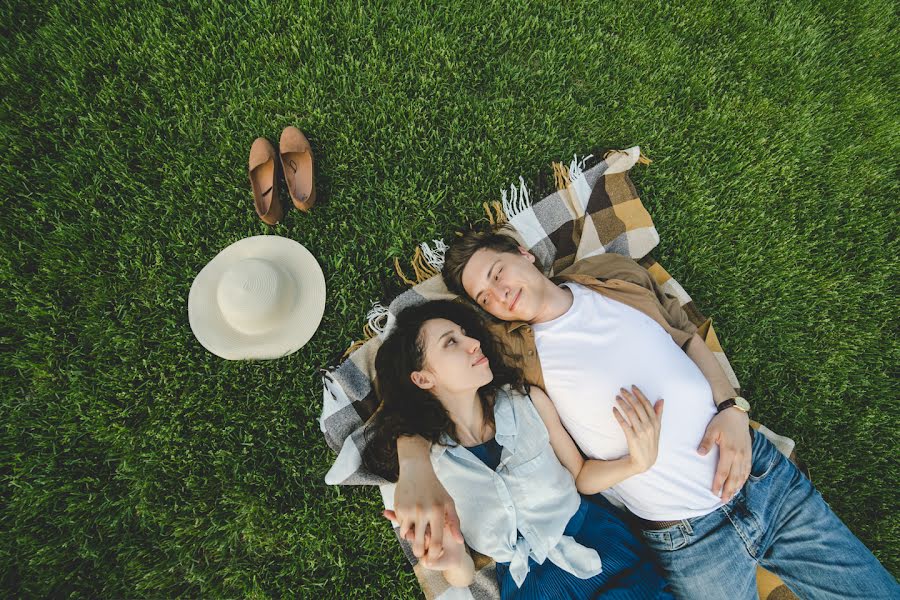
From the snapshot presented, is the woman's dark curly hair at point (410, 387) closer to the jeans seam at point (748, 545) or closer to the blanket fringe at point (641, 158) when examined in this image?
the jeans seam at point (748, 545)

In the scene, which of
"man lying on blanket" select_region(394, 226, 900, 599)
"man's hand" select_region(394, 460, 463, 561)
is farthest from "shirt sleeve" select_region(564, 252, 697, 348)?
"man's hand" select_region(394, 460, 463, 561)

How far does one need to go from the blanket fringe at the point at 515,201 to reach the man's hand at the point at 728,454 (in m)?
1.94

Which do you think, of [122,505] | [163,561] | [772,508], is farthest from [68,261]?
[772,508]

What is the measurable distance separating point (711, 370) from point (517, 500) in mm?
1488

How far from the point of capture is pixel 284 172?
3277 mm

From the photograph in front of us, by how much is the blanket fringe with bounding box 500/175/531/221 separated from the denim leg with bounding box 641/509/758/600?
2311 mm

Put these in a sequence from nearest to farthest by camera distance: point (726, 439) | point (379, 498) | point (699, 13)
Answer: point (726, 439), point (379, 498), point (699, 13)

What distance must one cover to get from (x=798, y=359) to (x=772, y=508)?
1.40 meters

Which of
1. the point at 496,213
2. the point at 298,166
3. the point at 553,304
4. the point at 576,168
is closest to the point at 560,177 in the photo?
the point at 576,168

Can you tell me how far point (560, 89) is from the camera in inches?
148

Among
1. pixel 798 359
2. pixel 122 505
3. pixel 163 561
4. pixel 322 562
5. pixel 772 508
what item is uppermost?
pixel 122 505

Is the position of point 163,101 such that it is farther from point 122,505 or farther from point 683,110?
point 683,110

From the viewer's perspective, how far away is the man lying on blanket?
2.40 metres

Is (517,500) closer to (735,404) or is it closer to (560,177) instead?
(735,404)
